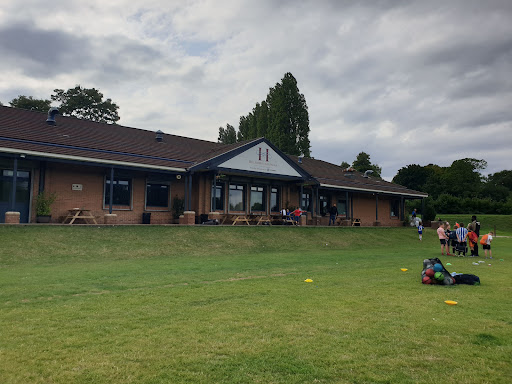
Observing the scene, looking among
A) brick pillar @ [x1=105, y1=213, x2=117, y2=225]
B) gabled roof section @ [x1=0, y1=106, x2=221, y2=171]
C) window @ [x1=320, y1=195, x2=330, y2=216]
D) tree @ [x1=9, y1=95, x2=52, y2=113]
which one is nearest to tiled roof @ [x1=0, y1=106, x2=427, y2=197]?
gabled roof section @ [x1=0, y1=106, x2=221, y2=171]

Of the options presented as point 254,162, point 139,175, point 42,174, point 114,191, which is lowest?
point 114,191

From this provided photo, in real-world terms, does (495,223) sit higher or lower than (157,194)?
lower

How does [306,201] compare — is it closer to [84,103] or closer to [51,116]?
[51,116]

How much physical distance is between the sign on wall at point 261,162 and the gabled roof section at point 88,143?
2.56 m

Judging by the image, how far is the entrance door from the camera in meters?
18.6

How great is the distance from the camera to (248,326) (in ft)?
16.8

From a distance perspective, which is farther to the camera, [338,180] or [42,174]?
[338,180]

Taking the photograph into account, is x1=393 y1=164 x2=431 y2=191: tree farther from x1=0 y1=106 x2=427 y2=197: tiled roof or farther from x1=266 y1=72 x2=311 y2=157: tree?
x1=0 y1=106 x2=427 y2=197: tiled roof

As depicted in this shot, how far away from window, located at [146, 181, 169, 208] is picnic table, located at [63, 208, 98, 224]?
12.3ft

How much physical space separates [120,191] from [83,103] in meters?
31.4

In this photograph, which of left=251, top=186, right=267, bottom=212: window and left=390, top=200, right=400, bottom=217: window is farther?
left=390, top=200, right=400, bottom=217: window

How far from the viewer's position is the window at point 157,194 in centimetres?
2303

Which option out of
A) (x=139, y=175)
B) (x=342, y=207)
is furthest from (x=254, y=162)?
(x=342, y=207)

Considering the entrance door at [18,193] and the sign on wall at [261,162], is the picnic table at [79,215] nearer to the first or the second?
the entrance door at [18,193]
